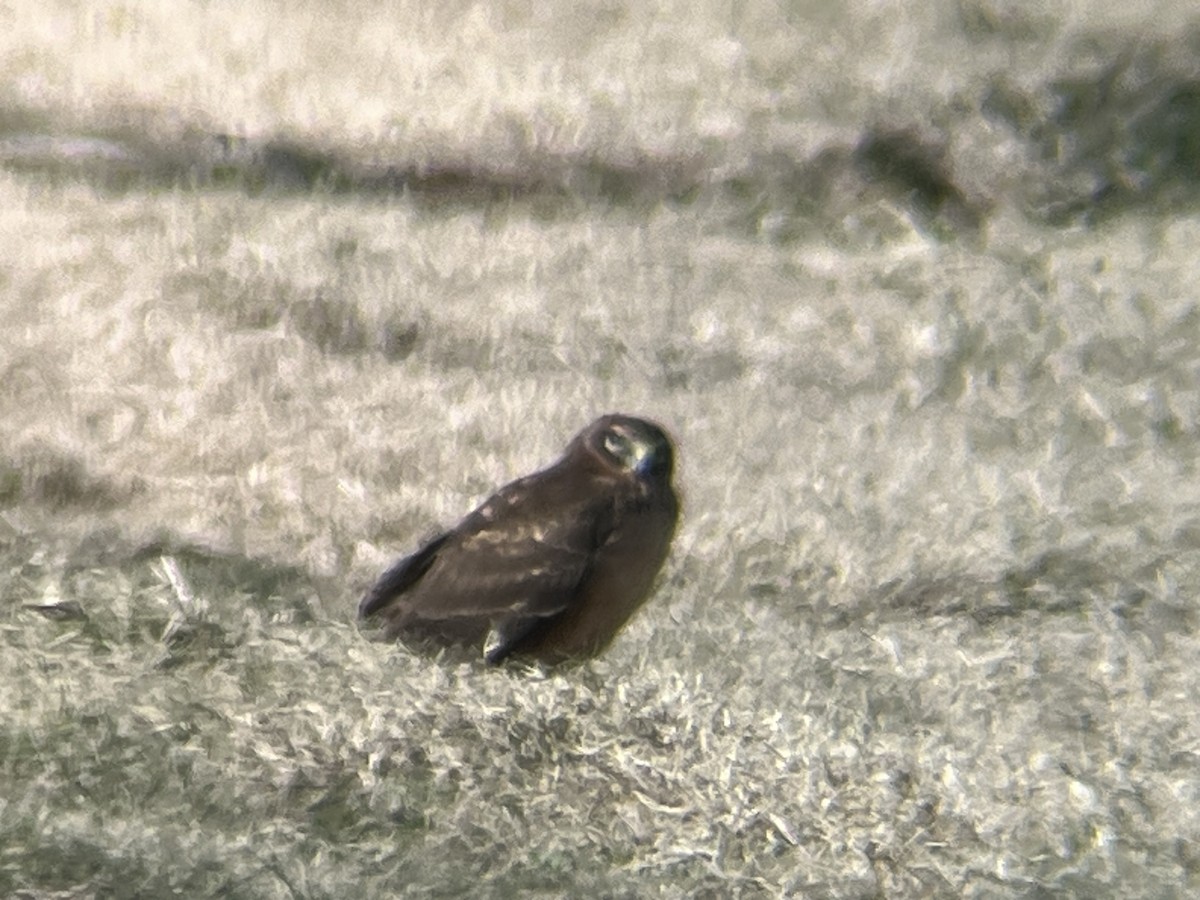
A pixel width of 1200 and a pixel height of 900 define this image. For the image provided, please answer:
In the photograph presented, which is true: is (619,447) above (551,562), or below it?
above

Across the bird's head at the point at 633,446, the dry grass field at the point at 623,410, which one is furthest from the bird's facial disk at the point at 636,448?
the dry grass field at the point at 623,410

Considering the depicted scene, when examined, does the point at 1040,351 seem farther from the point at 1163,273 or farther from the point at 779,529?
the point at 779,529

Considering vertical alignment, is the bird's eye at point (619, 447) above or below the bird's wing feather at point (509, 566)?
above

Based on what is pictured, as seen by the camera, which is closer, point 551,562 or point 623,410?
point 551,562

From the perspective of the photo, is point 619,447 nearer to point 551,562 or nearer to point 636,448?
point 636,448

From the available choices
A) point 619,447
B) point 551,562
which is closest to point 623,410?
point 619,447

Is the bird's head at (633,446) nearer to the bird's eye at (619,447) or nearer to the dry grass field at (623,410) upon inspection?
the bird's eye at (619,447)

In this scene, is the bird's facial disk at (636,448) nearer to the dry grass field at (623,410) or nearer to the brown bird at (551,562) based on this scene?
the brown bird at (551,562)

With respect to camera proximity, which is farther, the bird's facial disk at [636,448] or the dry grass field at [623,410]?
the bird's facial disk at [636,448]
